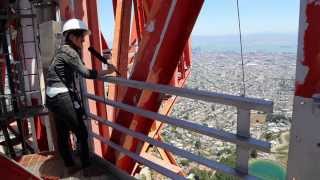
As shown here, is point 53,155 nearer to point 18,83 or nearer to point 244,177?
point 18,83

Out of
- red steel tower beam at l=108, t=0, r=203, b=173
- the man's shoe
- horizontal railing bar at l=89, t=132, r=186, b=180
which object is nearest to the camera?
horizontal railing bar at l=89, t=132, r=186, b=180

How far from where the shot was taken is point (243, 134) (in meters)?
2.69

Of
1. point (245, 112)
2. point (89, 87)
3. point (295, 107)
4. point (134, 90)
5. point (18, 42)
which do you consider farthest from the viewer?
point (18, 42)

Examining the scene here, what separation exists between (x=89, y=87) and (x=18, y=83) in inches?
113

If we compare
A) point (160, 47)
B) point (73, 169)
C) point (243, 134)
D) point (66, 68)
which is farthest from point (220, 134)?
point (73, 169)

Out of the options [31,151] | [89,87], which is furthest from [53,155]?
[31,151]

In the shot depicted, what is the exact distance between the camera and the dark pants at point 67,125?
4.74 meters

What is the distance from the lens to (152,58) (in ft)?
13.1

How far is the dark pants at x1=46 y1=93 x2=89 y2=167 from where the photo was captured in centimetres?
474

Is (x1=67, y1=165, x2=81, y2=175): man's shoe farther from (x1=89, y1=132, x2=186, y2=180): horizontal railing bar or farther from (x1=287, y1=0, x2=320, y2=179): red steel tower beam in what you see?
(x1=287, y1=0, x2=320, y2=179): red steel tower beam

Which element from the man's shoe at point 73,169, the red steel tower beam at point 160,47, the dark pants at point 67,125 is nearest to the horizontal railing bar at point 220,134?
the red steel tower beam at point 160,47

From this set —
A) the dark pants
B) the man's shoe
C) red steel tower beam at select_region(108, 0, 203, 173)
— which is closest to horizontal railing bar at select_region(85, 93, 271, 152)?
red steel tower beam at select_region(108, 0, 203, 173)

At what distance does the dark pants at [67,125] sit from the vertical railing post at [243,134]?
2.59m

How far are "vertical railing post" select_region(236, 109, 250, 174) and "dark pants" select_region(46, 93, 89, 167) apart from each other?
259cm
